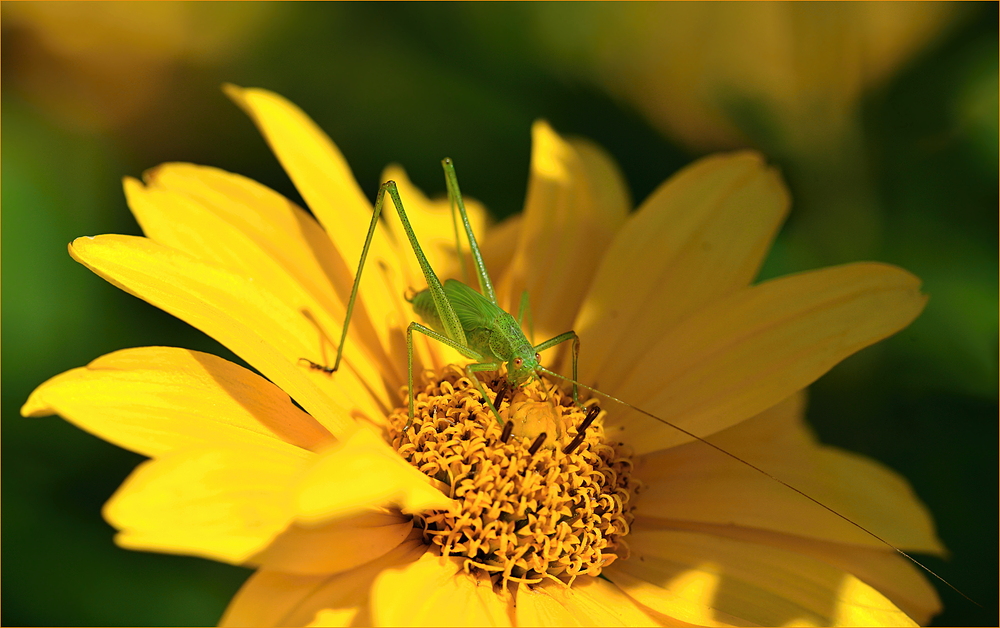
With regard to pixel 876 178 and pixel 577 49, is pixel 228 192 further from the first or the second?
pixel 876 178

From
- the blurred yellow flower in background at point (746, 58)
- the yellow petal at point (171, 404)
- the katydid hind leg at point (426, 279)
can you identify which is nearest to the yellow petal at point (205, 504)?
the yellow petal at point (171, 404)

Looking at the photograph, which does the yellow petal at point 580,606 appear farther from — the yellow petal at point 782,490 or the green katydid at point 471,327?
the green katydid at point 471,327

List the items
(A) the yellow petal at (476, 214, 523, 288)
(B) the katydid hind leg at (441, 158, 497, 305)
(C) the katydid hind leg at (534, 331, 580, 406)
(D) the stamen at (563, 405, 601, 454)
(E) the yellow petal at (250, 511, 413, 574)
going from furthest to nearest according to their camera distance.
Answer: (A) the yellow petal at (476, 214, 523, 288) → (B) the katydid hind leg at (441, 158, 497, 305) → (C) the katydid hind leg at (534, 331, 580, 406) → (D) the stamen at (563, 405, 601, 454) → (E) the yellow petal at (250, 511, 413, 574)

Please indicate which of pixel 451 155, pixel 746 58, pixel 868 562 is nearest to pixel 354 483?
pixel 868 562

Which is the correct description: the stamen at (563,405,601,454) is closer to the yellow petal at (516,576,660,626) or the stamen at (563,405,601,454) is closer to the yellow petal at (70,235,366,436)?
the yellow petal at (516,576,660,626)

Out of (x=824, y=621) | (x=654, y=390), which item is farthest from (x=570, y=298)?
(x=824, y=621)

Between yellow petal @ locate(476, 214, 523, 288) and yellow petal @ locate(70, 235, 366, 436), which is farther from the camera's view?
yellow petal @ locate(476, 214, 523, 288)

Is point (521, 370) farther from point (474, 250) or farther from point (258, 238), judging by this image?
point (258, 238)

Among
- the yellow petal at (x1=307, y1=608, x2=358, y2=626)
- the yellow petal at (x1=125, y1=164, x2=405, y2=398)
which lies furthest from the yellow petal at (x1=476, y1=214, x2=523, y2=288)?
the yellow petal at (x1=307, y1=608, x2=358, y2=626)
